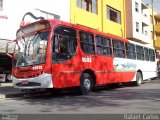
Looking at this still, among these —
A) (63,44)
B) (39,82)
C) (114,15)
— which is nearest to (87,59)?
(63,44)

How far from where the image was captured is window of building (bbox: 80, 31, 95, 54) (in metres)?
15.9

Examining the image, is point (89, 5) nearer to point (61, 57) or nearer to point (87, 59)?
point (87, 59)

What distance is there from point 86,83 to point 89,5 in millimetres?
18866

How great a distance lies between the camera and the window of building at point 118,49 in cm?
1918

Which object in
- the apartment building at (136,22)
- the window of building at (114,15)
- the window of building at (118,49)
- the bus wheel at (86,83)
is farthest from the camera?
the apartment building at (136,22)

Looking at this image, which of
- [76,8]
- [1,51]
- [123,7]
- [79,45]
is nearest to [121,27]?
[123,7]

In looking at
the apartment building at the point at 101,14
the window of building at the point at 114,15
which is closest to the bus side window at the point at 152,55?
the apartment building at the point at 101,14

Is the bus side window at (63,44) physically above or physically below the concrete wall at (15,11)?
below

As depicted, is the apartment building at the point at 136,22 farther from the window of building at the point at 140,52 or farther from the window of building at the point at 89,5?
the window of building at the point at 140,52

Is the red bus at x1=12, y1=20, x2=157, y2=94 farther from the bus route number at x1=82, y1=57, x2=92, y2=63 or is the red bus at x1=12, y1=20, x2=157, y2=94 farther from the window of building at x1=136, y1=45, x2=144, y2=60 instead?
the window of building at x1=136, y1=45, x2=144, y2=60

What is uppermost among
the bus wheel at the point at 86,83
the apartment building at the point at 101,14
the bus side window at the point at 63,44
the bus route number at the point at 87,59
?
the apartment building at the point at 101,14

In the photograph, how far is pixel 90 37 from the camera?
1664 cm

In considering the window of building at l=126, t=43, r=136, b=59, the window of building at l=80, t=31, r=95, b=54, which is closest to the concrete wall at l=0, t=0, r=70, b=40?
the window of building at l=80, t=31, r=95, b=54

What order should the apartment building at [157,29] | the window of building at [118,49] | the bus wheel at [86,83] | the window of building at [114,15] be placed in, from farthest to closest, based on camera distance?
the apartment building at [157,29]
the window of building at [114,15]
the window of building at [118,49]
the bus wheel at [86,83]
